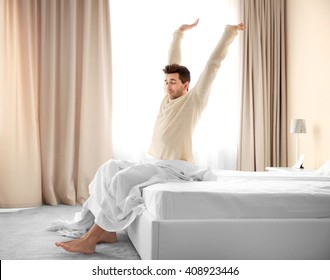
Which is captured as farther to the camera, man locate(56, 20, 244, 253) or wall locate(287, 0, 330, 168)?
wall locate(287, 0, 330, 168)

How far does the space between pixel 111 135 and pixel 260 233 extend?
3045mm

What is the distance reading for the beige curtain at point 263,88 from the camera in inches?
205

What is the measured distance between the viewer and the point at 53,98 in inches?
186

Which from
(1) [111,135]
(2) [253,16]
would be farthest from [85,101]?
(2) [253,16]

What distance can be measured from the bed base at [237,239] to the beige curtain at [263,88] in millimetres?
3067

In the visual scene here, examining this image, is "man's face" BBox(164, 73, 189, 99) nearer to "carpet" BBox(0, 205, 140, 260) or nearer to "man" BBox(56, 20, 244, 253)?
"man" BBox(56, 20, 244, 253)

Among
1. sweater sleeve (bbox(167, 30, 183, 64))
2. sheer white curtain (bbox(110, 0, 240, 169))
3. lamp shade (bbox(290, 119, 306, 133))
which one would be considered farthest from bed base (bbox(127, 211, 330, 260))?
sheer white curtain (bbox(110, 0, 240, 169))

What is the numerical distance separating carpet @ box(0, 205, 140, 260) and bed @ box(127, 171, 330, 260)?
0.39 m

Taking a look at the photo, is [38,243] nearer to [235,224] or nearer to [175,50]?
[235,224]

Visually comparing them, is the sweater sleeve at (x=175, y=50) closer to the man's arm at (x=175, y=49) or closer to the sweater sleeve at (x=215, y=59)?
the man's arm at (x=175, y=49)

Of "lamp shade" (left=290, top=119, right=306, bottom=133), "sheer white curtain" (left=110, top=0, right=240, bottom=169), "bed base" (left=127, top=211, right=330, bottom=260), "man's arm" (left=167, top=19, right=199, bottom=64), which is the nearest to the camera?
"bed base" (left=127, top=211, right=330, bottom=260)

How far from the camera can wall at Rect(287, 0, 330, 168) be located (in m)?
4.28

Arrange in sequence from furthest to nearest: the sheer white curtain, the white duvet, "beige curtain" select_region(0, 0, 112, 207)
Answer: the sheer white curtain
"beige curtain" select_region(0, 0, 112, 207)
the white duvet

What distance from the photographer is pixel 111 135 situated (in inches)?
194
